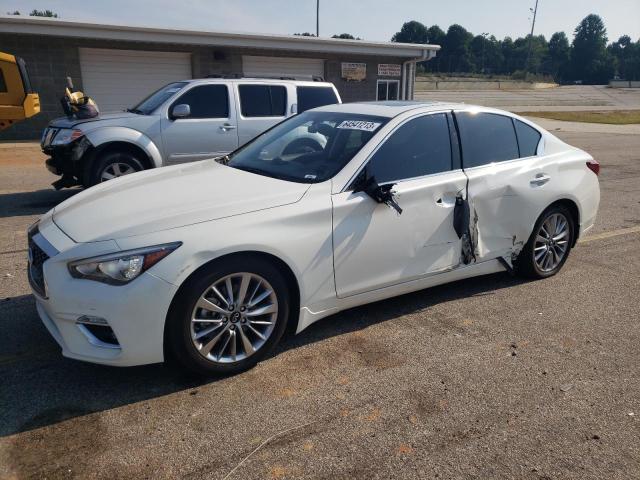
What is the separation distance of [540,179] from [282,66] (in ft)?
60.0

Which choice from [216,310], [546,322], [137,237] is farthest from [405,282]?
[137,237]

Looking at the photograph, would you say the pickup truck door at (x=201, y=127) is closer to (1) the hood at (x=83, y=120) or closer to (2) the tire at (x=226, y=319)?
(1) the hood at (x=83, y=120)

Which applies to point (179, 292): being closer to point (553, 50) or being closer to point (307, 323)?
point (307, 323)

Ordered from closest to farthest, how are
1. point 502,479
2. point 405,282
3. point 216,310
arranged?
point 502,479
point 216,310
point 405,282

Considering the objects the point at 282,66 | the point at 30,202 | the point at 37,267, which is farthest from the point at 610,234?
the point at 282,66

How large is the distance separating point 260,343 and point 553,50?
158681 mm

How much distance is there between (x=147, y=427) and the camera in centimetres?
279

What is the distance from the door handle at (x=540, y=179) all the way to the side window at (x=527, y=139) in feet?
0.69

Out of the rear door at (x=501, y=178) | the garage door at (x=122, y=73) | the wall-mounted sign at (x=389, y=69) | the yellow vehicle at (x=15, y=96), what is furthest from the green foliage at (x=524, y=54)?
the rear door at (x=501, y=178)

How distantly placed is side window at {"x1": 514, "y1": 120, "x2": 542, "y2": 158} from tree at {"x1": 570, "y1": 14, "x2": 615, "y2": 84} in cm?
12776

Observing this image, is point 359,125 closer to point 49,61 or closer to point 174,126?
point 174,126

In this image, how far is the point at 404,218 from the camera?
12.4 feet

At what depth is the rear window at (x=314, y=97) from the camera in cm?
925

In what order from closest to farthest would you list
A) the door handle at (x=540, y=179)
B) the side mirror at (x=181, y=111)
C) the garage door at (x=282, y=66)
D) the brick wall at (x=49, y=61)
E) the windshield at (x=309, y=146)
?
the windshield at (x=309, y=146) < the door handle at (x=540, y=179) < the side mirror at (x=181, y=111) < the brick wall at (x=49, y=61) < the garage door at (x=282, y=66)
